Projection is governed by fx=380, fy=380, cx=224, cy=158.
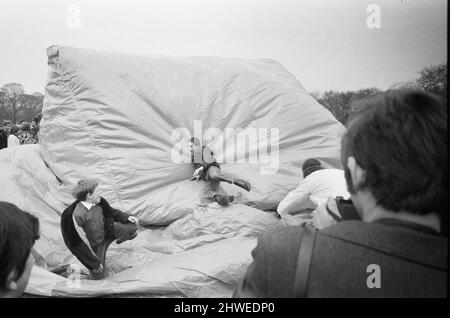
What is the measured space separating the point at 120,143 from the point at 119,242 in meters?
0.68

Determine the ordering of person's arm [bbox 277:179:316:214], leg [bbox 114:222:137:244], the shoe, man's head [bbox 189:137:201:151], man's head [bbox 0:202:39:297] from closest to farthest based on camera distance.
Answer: man's head [bbox 0:202:39:297] → person's arm [bbox 277:179:316:214] → leg [bbox 114:222:137:244] → the shoe → man's head [bbox 189:137:201:151]

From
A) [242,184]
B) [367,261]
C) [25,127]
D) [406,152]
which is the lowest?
[242,184]

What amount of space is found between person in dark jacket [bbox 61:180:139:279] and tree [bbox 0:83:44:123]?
7.46ft

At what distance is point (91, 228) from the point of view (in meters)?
1.77

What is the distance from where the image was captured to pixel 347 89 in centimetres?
293

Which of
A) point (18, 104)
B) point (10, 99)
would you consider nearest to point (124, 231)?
point (10, 99)

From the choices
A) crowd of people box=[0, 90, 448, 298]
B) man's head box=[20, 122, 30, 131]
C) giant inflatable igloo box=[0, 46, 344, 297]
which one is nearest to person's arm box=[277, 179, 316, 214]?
giant inflatable igloo box=[0, 46, 344, 297]

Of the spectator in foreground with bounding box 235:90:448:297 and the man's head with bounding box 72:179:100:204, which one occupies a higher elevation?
the spectator in foreground with bounding box 235:90:448:297

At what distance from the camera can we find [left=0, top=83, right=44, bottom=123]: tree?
12.6 ft

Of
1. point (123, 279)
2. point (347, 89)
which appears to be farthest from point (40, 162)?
point (347, 89)

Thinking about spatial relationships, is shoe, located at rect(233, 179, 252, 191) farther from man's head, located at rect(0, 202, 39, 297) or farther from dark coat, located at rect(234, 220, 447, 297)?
dark coat, located at rect(234, 220, 447, 297)

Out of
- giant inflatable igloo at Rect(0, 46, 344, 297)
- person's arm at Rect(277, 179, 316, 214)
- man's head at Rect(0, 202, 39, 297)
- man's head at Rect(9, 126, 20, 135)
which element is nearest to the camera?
man's head at Rect(0, 202, 39, 297)

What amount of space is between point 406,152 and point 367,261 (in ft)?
0.51

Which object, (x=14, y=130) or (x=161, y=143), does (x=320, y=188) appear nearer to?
(x=161, y=143)
